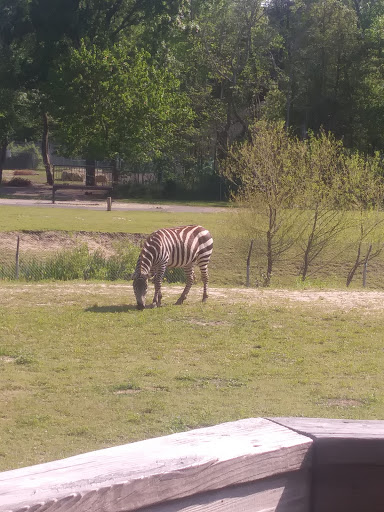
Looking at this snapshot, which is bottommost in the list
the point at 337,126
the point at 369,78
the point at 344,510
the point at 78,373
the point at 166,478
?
the point at 78,373

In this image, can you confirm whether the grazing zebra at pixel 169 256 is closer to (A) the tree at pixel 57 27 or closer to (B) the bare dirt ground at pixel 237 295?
(B) the bare dirt ground at pixel 237 295

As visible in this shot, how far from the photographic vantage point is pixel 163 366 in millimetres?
10859

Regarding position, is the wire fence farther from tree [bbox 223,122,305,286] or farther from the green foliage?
the green foliage

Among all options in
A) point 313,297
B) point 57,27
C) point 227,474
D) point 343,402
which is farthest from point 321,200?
point 57,27

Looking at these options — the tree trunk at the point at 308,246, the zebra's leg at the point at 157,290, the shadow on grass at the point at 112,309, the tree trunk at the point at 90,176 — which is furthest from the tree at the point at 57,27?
the shadow on grass at the point at 112,309

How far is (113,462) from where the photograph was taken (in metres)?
2.04

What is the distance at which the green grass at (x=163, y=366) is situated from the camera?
8.19 m

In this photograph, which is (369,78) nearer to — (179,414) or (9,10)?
(9,10)

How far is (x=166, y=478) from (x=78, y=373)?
8.54 meters

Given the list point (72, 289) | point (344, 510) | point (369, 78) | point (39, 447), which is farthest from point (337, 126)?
point (344, 510)

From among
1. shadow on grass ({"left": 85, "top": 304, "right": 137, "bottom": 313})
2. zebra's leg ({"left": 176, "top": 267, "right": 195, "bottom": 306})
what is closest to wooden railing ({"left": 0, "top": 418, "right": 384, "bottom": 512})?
shadow on grass ({"left": 85, "top": 304, "right": 137, "bottom": 313})

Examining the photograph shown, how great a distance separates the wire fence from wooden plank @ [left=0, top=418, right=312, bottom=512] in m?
18.6

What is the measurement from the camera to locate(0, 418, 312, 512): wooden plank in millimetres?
1871

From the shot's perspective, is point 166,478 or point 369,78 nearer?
point 166,478
